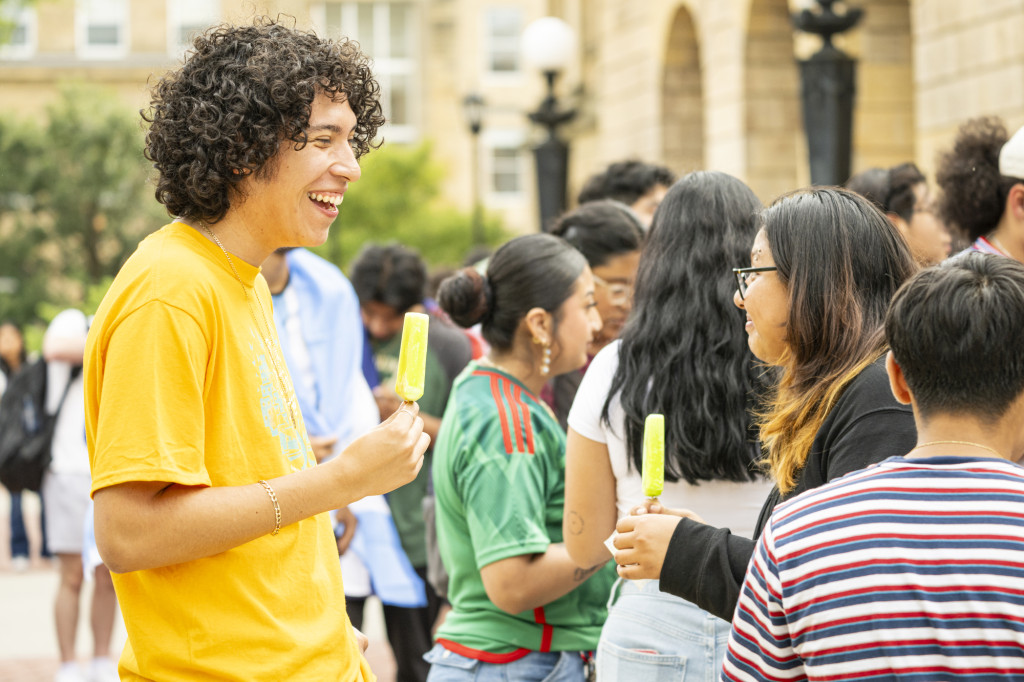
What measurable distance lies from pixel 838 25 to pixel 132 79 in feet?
118

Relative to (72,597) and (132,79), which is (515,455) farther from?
(132,79)

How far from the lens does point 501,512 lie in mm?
3127

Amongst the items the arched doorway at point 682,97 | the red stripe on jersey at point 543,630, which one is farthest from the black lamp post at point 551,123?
the red stripe on jersey at point 543,630

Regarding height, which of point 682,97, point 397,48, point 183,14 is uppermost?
point 183,14

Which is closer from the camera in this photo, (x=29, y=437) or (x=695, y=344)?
(x=695, y=344)

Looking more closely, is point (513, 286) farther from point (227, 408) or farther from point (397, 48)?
point (397, 48)

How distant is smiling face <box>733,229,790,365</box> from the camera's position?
2.45 metres

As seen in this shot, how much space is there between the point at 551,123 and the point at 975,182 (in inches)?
292

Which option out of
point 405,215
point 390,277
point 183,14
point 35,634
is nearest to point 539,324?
point 390,277

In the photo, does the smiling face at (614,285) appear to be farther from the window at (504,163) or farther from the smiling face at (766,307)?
the window at (504,163)

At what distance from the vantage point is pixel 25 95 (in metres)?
38.8

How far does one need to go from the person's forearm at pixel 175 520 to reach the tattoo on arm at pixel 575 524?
3.40 ft

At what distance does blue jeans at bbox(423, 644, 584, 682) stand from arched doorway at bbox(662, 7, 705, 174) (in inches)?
598

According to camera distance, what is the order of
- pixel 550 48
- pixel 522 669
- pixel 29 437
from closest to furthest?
1. pixel 522 669
2. pixel 29 437
3. pixel 550 48
